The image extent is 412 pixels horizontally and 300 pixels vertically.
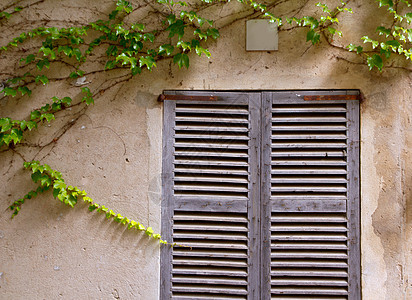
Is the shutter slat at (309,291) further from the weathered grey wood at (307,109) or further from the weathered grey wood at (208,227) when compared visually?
the weathered grey wood at (307,109)

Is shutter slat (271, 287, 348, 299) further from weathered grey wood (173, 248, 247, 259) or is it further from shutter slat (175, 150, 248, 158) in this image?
shutter slat (175, 150, 248, 158)

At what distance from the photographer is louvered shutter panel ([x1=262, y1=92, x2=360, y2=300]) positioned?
237cm

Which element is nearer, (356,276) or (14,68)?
(356,276)

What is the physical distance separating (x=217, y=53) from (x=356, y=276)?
6.96 ft

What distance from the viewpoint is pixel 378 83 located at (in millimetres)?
2410

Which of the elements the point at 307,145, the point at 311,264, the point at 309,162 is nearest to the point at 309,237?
the point at 311,264

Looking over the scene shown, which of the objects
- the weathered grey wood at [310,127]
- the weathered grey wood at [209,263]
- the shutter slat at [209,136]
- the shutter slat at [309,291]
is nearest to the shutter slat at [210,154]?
the shutter slat at [209,136]

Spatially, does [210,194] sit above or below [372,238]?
above

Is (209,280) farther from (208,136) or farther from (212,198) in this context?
(208,136)

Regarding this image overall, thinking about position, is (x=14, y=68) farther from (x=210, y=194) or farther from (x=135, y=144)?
(x=210, y=194)

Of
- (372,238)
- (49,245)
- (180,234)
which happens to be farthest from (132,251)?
(372,238)

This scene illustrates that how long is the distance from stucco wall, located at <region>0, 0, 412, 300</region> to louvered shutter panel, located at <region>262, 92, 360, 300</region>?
0.12 metres

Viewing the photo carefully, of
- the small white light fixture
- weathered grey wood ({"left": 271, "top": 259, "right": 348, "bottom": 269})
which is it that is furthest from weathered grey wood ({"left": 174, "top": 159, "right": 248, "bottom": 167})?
→ the small white light fixture

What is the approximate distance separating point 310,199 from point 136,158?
146cm
